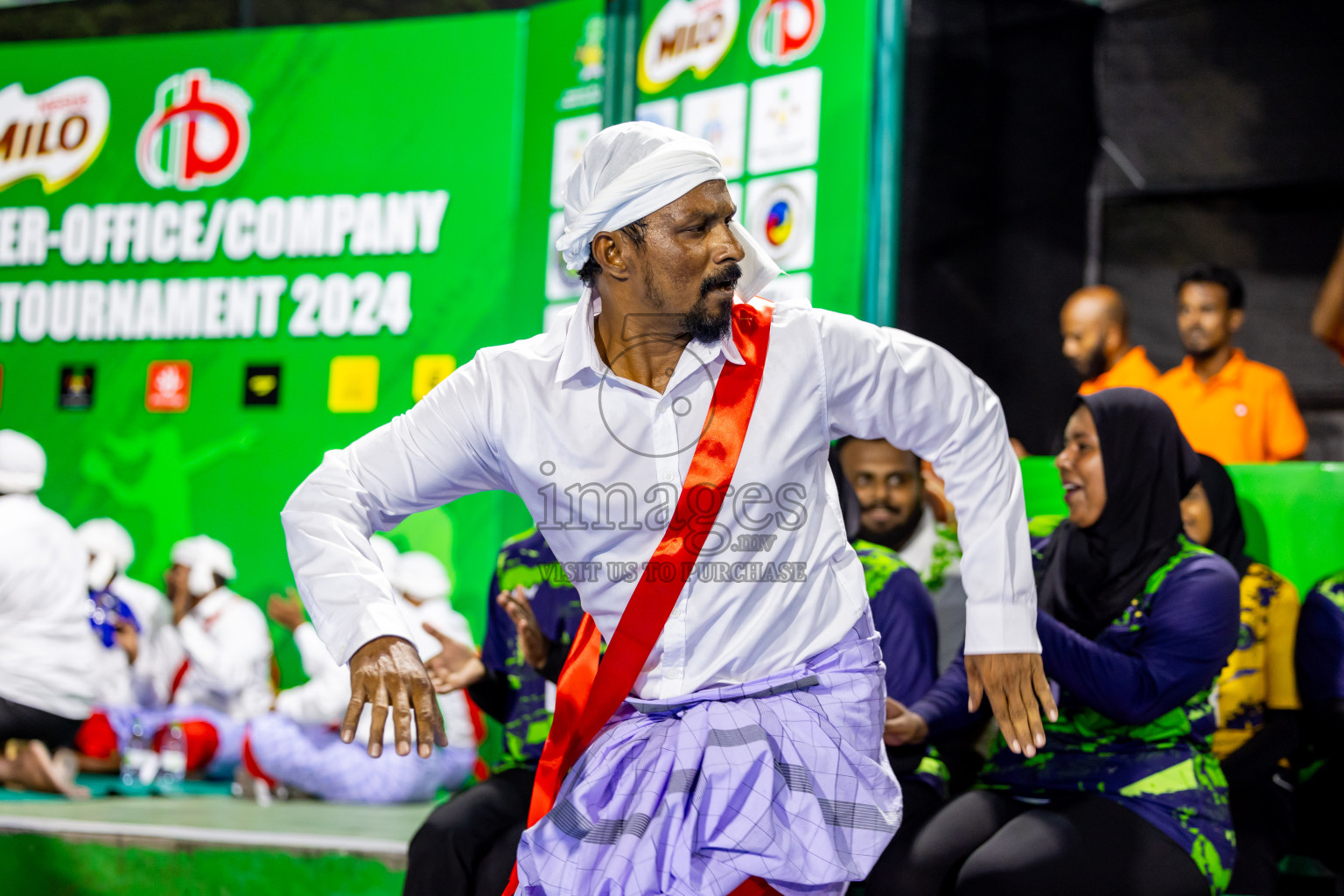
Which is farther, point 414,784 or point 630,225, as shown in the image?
point 414,784

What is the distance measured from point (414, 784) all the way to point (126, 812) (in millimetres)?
951

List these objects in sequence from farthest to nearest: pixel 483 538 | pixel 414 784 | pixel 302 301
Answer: pixel 302 301 → pixel 483 538 → pixel 414 784

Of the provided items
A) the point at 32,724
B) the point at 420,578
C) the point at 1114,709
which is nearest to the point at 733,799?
the point at 1114,709

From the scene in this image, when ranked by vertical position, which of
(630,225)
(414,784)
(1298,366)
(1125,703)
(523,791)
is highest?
(1298,366)

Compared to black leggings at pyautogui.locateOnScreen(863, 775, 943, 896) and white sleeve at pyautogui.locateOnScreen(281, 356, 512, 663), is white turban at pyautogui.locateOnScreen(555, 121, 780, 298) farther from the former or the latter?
black leggings at pyautogui.locateOnScreen(863, 775, 943, 896)

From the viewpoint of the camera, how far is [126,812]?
3648mm

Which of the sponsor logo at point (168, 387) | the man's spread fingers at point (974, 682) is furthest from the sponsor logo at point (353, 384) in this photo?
the man's spread fingers at point (974, 682)

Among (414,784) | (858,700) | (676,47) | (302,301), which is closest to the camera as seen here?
(858,700)

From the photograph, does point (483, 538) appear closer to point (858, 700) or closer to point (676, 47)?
point (676, 47)

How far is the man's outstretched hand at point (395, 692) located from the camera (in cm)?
144

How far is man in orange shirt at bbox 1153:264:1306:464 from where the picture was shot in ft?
14.3

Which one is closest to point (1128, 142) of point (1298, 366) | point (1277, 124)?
point (1277, 124)

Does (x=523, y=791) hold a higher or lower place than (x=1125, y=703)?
lower

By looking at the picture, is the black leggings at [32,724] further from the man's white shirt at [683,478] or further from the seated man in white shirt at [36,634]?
the man's white shirt at [683,478]
